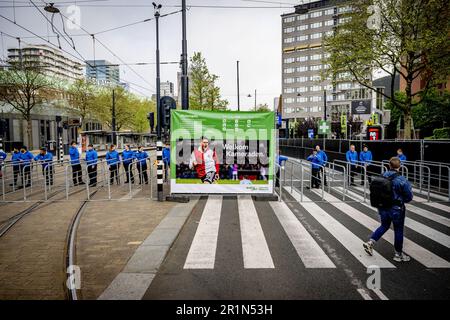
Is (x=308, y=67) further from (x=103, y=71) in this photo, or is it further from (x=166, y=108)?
(x=166, y=108)

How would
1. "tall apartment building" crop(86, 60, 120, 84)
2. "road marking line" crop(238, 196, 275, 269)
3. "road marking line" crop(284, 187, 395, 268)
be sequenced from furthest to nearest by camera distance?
"tall apartment building" crop(86, 60, 120, 84) < "road marking line" crop(284, 187, 395, 268) < "road marking line" crop(238, 196, 275, 269)

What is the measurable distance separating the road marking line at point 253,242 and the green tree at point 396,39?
49.8 feet

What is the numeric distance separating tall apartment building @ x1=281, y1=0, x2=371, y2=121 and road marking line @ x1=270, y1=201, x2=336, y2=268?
263 ft

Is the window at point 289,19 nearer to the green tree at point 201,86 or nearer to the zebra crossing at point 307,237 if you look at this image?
the green tree at point 201,86

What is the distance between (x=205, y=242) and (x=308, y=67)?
91989 millimetres

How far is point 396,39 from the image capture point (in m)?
19.0

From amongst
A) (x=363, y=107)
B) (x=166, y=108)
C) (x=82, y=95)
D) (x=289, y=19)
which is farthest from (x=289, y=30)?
(x=166, y=108)

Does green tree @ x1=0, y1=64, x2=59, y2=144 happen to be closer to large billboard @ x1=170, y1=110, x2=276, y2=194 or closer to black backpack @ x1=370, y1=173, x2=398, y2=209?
large billboard @ x1=170, y1=110, x2=276, y2=194

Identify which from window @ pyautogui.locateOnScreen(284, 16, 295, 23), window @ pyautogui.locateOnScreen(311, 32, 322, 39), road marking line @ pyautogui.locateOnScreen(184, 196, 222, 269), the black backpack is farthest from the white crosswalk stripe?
window @ pyautogui.locateOnScreen(284, 16, 295, 23)

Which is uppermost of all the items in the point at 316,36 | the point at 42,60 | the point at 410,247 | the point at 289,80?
the point at 42,60

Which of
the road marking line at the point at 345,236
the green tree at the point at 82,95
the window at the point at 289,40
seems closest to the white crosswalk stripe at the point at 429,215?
the road marking line at the point at 345,236

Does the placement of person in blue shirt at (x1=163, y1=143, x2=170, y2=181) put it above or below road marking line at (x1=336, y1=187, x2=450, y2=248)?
above

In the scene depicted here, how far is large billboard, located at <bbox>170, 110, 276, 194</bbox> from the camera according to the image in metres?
9.77

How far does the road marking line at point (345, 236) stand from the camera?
5.23 meters
